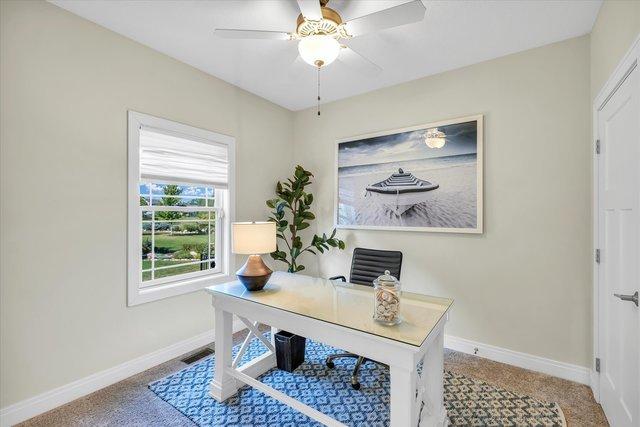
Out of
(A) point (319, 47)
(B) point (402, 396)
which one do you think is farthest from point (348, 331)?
(A) point (319, 47)

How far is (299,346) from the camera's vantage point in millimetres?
2490

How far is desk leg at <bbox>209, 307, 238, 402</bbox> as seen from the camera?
208 centimetres

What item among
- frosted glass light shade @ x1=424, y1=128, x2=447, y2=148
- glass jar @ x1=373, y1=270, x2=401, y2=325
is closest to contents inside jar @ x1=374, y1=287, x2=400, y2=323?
glass jar @ x1=373, y1=270, x2=401, y2=325

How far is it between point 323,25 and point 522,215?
2.26m

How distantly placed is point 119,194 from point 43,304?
910 mm

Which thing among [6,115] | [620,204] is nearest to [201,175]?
[6,115]

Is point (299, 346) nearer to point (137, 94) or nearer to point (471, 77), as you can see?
point (137, 94)

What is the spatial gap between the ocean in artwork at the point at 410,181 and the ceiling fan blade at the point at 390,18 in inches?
59.5

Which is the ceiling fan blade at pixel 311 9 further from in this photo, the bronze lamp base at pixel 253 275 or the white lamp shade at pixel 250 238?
the bronze lamp base at pixel 253 275

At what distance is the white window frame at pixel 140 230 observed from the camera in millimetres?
2418

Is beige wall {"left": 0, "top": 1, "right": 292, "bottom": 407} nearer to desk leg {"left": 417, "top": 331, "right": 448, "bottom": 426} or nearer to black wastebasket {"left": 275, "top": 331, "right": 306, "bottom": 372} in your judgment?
black wastebasket {"left": 275, "top": 331, "right": 306, "bottom": 372}

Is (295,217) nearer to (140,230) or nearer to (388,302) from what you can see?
(140,230)

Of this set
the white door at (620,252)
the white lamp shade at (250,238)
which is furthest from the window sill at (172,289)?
the white door at (620,252)

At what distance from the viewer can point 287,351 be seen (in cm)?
241
